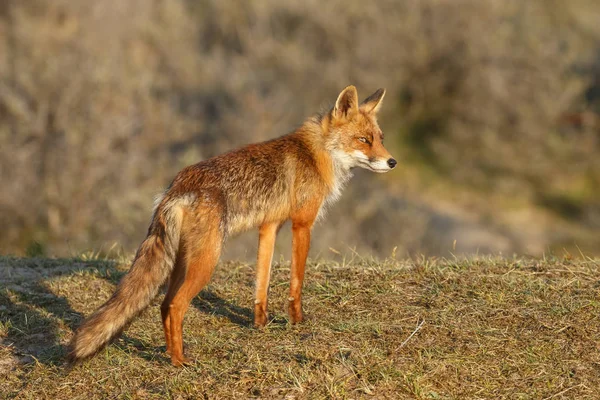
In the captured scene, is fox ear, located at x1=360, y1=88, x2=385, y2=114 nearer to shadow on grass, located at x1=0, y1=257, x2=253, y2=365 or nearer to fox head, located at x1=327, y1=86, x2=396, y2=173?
fox head, located at x1=327, y1=86, x2=396, y2=173

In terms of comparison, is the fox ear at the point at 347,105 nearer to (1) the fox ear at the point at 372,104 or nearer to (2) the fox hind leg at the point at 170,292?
(1) the fox ear at the point at 372,104

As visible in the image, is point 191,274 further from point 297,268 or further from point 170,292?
point 297,268

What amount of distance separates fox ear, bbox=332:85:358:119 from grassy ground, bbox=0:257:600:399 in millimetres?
1464

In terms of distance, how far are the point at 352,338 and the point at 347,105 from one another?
84.0 inches

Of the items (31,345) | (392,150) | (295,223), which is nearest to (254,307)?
→ (295,223)

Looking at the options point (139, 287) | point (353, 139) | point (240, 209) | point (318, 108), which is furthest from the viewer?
point (318, 108)

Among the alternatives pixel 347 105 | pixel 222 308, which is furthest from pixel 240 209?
pixel 347 105

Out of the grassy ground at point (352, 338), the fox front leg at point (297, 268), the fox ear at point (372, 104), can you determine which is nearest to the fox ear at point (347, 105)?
the fox ear at point (372, 104)

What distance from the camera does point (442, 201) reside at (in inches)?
846

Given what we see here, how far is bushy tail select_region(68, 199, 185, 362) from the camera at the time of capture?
16.2ft

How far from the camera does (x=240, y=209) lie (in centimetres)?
573

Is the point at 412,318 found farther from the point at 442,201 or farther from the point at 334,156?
the point at 442,201

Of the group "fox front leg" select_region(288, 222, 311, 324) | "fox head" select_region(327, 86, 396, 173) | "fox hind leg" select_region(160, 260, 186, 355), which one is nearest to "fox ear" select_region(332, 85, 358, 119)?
"fox head" select_region(327, 86, 396, 173)

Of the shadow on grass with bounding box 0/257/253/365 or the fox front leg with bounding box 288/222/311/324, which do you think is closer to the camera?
the shadow on grass with bounding box 0/257/253/365
